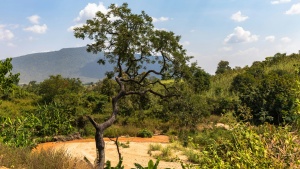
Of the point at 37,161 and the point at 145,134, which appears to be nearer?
the point at 37,161

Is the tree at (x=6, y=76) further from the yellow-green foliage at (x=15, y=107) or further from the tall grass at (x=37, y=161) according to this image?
the yellow-green foliage at (x=15, y=107)

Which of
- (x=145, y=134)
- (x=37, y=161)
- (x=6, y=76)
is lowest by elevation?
(x=145, y=134)

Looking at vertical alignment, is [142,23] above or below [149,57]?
above

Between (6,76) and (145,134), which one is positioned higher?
(6,76)

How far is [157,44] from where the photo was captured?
34.2ft

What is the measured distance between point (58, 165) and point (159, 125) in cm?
1227

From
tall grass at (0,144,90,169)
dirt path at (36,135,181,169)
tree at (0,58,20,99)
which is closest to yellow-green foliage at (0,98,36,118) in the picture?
dirt path at (36,135,181,169)

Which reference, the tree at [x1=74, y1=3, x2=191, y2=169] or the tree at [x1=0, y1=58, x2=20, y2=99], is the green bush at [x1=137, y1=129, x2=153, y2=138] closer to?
the tree at [x1=74, y1=3, x2=191, y2=169]

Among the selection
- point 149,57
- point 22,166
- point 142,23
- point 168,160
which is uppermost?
point 142,23

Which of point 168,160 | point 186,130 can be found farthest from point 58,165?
point 186,130

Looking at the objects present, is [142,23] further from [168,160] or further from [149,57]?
[168,160]

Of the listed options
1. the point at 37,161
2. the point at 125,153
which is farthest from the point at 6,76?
the point at 125,153

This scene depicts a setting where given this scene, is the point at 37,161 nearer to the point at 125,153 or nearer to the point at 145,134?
the point at 125,153

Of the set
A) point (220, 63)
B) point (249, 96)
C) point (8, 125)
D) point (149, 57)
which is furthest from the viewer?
point (220, 63)
